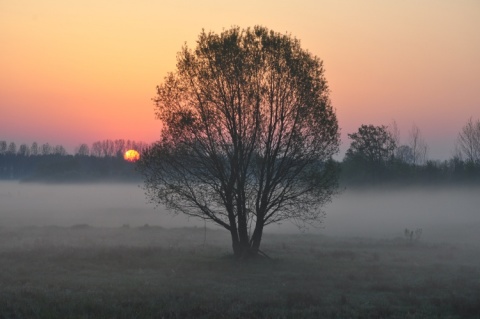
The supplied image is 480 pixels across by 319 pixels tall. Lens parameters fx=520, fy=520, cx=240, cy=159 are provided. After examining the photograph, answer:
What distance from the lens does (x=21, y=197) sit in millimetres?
148625

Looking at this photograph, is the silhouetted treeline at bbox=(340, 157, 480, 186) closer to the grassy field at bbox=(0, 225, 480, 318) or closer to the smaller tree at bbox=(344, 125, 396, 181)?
the smaller tree at bbox=(344, 125, 396, 181)

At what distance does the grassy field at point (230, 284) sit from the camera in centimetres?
Result: 1608

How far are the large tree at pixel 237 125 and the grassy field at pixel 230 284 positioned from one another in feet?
13.0

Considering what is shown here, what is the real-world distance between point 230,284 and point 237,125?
1120 centimetres

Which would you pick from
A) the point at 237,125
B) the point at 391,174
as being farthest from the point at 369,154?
the point at 237,125

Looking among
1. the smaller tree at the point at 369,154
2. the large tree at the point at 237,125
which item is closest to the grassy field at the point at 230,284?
the large tree at the point at 237,125

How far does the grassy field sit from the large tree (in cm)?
395

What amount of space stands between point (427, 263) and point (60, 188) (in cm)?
15361

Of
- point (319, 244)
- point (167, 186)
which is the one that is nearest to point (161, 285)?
point (167, 186)

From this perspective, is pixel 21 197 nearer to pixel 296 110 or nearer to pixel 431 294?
pixel 296 110

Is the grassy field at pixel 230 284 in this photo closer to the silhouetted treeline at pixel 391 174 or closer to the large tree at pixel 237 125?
the large tree at pixel 237 125

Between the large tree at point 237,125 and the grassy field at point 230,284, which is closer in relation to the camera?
the grassy field at point 230,284

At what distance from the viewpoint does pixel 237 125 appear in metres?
30.7

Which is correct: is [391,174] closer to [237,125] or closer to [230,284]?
[237,125]
